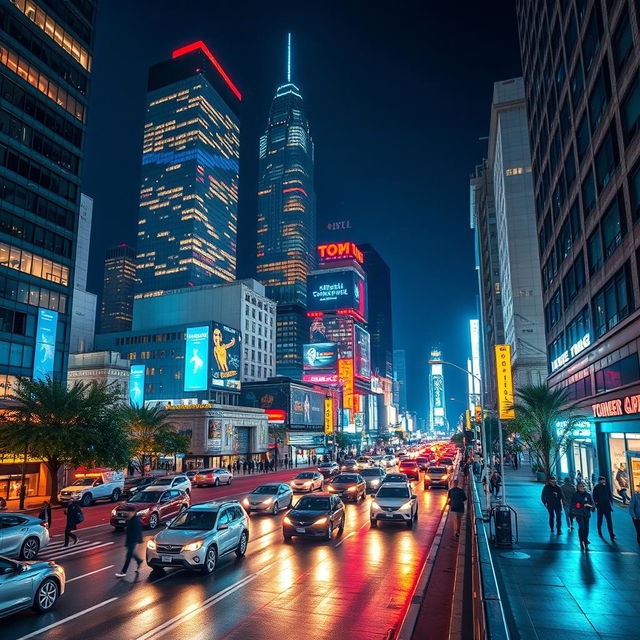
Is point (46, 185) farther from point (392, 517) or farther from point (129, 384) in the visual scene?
point (129, 384)

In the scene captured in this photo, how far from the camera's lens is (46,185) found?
159 feet

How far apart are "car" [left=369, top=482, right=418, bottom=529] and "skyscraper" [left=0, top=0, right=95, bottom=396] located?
114 feet

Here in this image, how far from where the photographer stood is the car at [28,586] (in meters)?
10.3

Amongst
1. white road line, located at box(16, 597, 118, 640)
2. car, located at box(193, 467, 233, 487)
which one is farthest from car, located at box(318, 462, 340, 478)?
white road line, located at box(16, 597, 118, 640)

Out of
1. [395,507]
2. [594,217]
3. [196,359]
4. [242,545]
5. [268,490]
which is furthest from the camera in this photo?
[196,359]

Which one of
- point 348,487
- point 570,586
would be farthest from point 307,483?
point 570,586

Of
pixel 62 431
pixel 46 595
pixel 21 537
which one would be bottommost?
→ pixel 46 595

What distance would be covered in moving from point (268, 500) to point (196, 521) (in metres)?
11.5

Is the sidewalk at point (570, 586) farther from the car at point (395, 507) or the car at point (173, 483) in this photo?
the car at point (173, 483)

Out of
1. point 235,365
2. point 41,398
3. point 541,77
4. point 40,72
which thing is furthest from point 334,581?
point 235,365

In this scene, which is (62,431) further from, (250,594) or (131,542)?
(250,594)

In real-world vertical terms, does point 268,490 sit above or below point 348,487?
above

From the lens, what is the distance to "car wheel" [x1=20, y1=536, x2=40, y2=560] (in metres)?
16.8

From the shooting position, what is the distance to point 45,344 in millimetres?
46875
